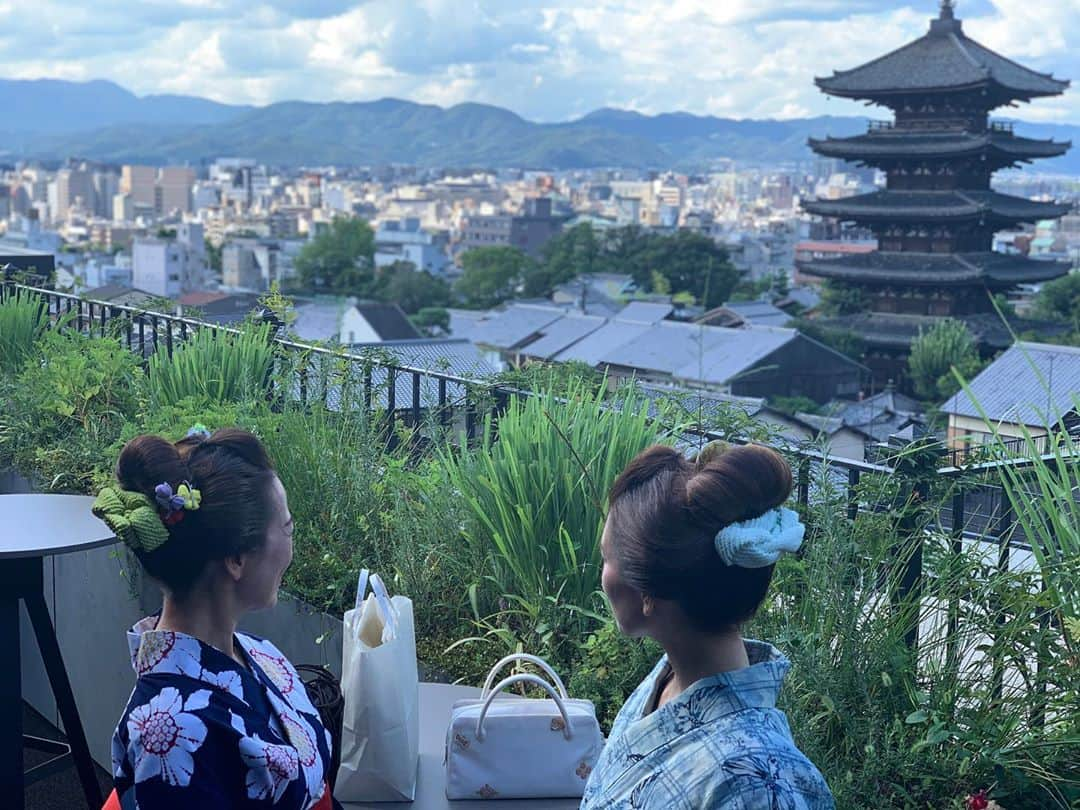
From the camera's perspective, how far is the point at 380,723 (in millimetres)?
2066

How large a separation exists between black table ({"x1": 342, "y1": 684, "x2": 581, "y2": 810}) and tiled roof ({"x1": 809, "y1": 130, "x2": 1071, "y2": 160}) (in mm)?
40285

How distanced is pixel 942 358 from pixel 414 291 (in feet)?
164

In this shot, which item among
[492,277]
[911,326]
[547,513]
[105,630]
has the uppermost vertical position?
[547,513]

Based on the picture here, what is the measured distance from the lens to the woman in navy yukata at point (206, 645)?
1.68m

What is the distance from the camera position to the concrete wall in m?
3.16

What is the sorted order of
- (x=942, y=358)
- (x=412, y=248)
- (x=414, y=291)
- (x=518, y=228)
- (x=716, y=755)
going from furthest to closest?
(x=518, y=228) < (x=412, y=248) < (x=414, y=291) < (x=942, y=358) < (x=716, y=755)

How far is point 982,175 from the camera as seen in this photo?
137ft

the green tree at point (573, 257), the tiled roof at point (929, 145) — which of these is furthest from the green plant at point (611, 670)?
the green tree at point (573, 257)

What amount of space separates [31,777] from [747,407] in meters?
2.07

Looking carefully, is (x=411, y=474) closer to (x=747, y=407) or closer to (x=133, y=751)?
(x=747, y=407)

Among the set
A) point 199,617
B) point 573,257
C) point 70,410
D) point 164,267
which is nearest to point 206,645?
point 199,617

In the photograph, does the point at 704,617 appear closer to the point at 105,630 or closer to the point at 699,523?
the point at 699,523

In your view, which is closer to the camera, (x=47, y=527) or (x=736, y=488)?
(x=736, y=488)

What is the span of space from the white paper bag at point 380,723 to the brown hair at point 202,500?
35 centimetres
